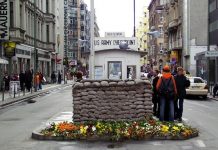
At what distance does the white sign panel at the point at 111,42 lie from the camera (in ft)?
A: 46.2

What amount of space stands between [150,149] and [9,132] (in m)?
4.91

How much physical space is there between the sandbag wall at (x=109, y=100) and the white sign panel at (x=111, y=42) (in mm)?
1009

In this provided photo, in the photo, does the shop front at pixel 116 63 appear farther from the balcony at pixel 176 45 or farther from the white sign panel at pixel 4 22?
the balcony at pixel 176 45

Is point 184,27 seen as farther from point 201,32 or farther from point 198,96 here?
point 198,96

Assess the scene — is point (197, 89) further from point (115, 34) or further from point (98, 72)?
point (115, 34)

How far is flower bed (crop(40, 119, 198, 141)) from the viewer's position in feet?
40.5

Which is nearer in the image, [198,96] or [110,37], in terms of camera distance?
[110,37]

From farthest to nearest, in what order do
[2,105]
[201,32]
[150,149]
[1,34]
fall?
1. [201,32]
2. [1,34]
3. [2,105]
4. [150,149]

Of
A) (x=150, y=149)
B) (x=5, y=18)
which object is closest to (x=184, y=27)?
(x=5, y=18)

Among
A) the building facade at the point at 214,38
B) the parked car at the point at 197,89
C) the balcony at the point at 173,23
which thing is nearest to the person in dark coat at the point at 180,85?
the parked car at the point at 197,89

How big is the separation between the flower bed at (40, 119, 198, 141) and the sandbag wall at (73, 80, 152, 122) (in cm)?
85

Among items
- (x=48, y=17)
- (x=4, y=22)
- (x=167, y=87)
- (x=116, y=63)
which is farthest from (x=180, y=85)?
(x=48, y=17)

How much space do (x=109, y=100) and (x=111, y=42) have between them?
1553 millimetres

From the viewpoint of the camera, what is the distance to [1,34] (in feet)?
→ 119
